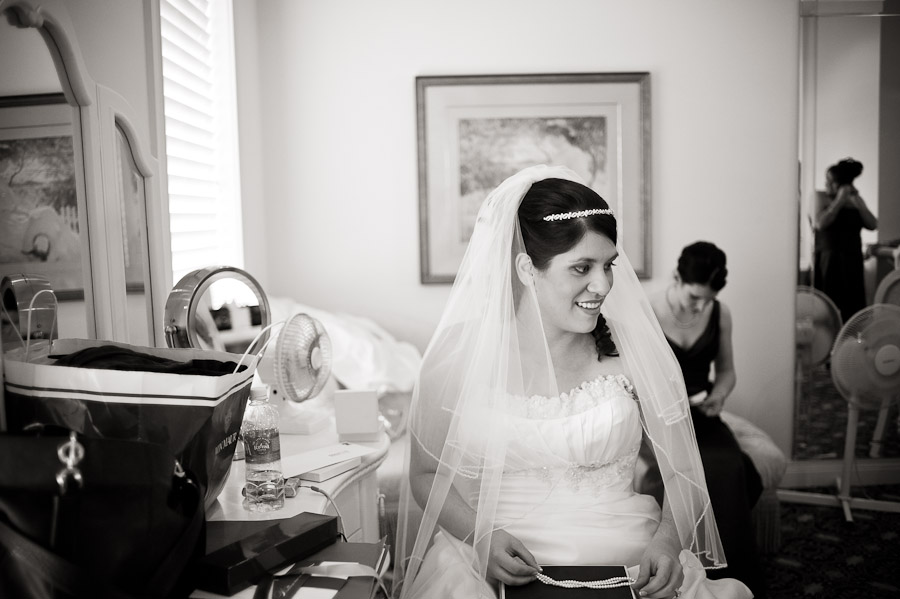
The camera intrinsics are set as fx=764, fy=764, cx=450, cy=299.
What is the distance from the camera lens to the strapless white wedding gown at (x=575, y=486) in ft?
5.97

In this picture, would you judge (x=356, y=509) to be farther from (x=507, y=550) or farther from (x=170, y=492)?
(x=170, y=492)

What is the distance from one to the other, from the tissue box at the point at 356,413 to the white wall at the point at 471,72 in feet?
6.44

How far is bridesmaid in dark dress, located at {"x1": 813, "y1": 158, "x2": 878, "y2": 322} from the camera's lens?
389cm

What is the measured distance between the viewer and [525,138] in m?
3.86

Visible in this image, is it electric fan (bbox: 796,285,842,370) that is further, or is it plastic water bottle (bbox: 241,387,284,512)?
electric fan (bbox: 796,285,842,370)

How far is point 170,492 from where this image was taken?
3.53 ft

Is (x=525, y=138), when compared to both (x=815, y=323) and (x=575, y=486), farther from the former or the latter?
(x=575, y=486)

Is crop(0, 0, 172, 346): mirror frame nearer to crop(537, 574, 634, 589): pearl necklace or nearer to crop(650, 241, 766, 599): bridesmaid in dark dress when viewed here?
crop(537, 574, 634, 589): pearl necklace

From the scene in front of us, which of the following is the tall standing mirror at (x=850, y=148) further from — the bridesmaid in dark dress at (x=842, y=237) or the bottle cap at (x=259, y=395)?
the bottle cap at (x=259, y=395)

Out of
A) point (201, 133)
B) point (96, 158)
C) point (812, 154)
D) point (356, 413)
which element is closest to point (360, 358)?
point (201, 133)

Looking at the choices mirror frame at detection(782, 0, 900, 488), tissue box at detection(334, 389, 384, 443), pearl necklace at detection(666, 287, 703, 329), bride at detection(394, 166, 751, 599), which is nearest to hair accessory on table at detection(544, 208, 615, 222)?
bride at detection(394, 166, 751, 599)

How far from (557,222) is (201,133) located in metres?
1.80

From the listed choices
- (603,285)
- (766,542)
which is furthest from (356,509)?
(766,542)

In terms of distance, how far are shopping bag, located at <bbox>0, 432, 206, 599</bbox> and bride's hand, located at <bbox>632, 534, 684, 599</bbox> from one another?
0.96 metres
